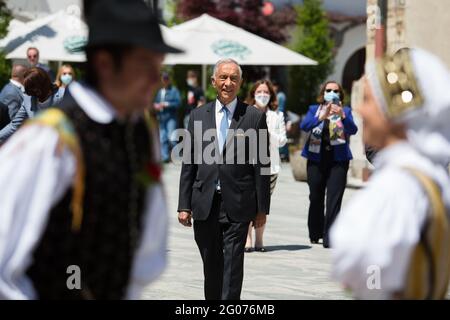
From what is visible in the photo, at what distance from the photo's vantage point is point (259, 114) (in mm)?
10016

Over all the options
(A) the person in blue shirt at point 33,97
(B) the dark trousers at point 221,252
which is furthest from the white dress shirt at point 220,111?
(A) the person in blue shirt at point 33,97

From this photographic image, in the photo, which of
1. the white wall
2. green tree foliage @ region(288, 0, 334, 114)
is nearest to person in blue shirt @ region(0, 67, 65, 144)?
green tree foliage @ region(288, 0, 334, 114)

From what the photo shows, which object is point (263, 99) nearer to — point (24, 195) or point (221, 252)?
point (221, 252)

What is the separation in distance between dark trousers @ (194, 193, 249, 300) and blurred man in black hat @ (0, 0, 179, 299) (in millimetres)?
4887

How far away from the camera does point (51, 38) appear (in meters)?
26.9

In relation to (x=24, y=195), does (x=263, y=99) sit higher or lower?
lower

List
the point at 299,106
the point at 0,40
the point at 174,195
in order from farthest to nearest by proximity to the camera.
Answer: the point at 299,106, the point at 0,40, the point at 174,195

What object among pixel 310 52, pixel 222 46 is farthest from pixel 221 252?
pixel 310 52

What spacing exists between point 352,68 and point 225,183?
39.5 m

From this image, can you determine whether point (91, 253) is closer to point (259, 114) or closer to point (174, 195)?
point (259, 114)

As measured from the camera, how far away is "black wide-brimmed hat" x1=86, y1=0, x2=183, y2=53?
4266 mm
